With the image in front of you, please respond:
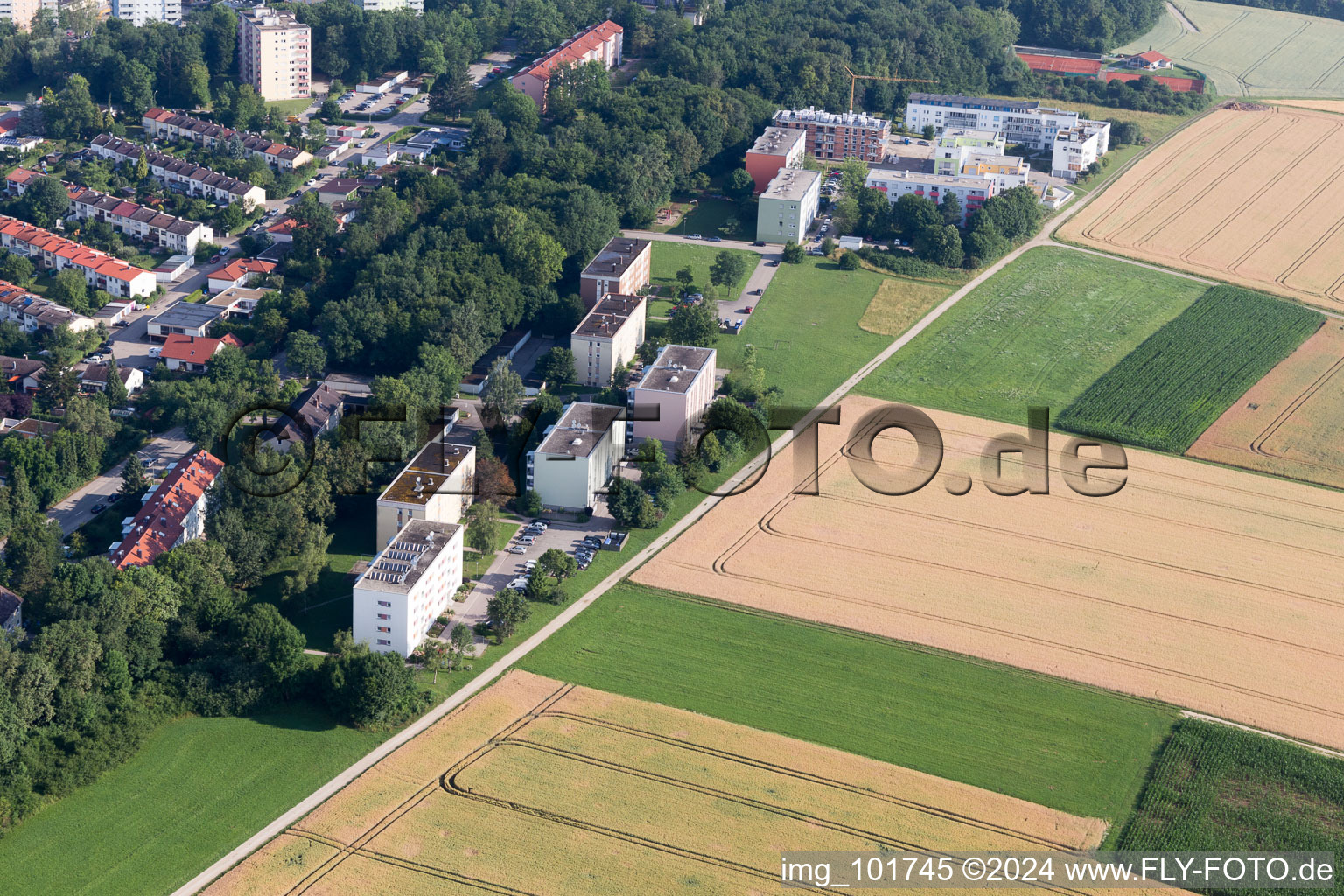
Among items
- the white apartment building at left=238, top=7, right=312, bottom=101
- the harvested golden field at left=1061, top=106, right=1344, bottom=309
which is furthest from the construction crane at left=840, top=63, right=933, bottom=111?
the white apartment building at left=238, top=7, right=312, bottom=101

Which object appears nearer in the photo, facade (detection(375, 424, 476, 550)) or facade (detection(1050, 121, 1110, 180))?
facade (detection(375, 424, 476, 550))

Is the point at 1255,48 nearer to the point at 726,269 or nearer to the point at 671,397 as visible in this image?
the point at 726,269

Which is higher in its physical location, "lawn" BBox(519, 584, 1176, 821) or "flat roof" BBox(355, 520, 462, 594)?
"flat roof" BBox(355, 520, 462, 594)

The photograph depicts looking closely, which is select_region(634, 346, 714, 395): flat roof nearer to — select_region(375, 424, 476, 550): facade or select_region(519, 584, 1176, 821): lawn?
select_region(375, 424, 476, 550): facade

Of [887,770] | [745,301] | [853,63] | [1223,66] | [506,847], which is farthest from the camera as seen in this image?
Answer: [1223,66]

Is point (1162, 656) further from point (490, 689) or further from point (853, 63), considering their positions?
point (853, 63)

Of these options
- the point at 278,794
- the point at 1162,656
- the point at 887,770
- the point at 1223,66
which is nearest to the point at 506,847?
the point at 278,794
